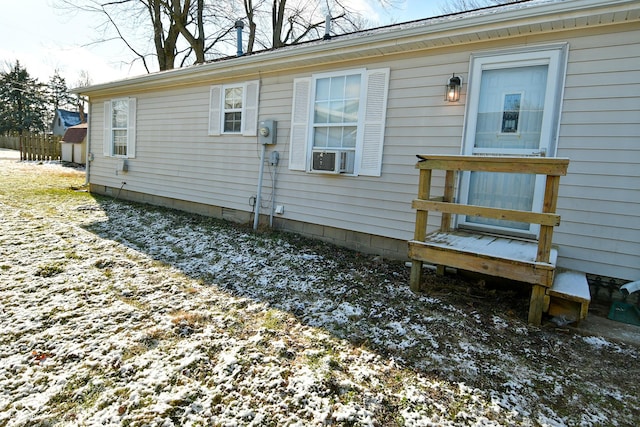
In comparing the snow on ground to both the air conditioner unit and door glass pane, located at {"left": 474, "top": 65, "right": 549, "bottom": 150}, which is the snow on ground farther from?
door glass pane, located at {"left": 474, "top": 65, "right": 549, "bottom": 150}

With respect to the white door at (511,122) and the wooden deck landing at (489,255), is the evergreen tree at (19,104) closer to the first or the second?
the white door at (511,122)

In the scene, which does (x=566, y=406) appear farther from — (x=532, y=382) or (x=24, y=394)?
(x=24, y=394)

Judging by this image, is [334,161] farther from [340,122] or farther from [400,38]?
[400,38]

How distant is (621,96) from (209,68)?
18.3ft

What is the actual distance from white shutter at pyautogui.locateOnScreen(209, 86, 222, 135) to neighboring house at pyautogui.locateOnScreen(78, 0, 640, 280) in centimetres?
2

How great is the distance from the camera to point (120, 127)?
843 cm

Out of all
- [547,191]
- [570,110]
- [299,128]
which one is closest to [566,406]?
[547,191]

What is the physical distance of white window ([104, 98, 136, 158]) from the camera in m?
8.03

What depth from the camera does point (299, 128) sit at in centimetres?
525

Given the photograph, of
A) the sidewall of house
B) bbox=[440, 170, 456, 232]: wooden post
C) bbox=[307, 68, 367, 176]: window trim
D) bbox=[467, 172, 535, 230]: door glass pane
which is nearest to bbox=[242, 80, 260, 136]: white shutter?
the sidewall of house

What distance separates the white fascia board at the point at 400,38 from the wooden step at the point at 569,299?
2.33m

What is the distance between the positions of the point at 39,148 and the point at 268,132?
61.3ft

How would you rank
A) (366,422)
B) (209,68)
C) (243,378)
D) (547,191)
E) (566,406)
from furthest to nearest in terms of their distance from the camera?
(209,68), (547,191), (243,378), (566,406), (366,422)

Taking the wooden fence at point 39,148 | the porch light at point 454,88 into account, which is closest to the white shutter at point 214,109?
the porch light at point 454,88
